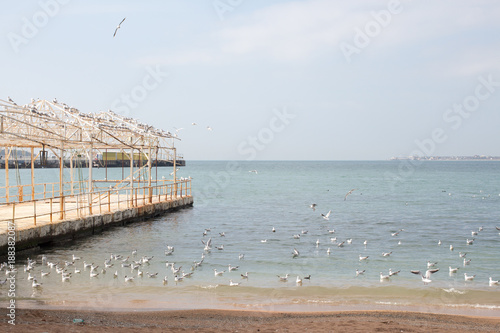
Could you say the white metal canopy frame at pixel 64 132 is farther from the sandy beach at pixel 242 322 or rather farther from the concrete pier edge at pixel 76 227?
the sandy beach at pixel 242 322

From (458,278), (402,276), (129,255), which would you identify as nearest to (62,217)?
(129,255)

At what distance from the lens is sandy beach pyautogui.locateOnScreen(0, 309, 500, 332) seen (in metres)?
9.62

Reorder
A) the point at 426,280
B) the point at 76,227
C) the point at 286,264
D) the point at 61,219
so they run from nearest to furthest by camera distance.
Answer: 1. the point at 426,280
2. the point at 286,264
3. the point at 61,219
4. the point at 76,227

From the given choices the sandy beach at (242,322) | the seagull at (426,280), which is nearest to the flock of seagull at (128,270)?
the seagull at (426,280)

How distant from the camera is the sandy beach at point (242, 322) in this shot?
31.6ft

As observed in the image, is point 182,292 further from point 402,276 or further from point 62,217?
point 62,217

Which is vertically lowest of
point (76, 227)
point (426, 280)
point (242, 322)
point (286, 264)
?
point (286, 264)

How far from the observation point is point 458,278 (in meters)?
15.3

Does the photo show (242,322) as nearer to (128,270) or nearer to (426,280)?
(128,270)

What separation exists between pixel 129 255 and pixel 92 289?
5147 mm

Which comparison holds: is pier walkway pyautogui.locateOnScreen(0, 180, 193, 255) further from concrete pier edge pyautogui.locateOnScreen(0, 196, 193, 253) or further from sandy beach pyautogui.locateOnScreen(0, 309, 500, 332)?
sandy beach pyautogui.locateOnScreen(0, 309, 500, 332)

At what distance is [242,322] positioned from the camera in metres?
10.4

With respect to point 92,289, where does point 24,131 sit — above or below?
above

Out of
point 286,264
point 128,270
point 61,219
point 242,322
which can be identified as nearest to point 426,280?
point 286,264
